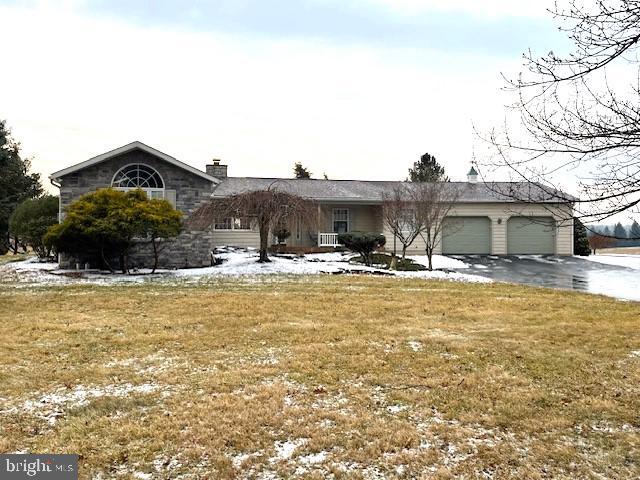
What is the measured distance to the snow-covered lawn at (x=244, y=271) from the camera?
14.7 m

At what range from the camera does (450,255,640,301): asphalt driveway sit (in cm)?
1357

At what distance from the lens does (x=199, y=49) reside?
12594 millimetres

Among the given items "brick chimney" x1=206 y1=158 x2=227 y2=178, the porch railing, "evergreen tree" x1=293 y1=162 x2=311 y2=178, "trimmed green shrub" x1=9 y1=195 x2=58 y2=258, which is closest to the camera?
"trimmed green shrub" x1=9 y1=195 x2=58 y2=258

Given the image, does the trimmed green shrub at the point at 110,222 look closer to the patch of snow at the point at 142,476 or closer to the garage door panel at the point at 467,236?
the patch of snow at the point at 142,476

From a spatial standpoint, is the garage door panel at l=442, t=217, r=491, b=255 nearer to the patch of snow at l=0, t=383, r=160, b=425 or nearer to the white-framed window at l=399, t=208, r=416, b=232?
the white-framed window at l=399, t=208, r=416, b=232

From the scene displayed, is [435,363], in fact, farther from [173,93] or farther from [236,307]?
[173,93]

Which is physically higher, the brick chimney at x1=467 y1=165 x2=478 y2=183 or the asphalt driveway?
the brick chimney at x1=467 y1=165 x2=478 y2=183

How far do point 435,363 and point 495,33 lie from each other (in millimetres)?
4275

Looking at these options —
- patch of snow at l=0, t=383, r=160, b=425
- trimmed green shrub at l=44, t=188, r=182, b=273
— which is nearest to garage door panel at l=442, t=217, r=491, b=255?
trimmed green shrub at l=44, t=188, r=182, b=273

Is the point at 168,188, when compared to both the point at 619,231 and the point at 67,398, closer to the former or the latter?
the point at 67,398

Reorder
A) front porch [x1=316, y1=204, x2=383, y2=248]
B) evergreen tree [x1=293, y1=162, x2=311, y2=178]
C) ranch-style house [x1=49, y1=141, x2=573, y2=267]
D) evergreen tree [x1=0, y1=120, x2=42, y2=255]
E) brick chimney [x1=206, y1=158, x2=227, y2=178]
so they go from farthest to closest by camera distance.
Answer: evergreen tree [x1=293, y1=162, x2=311, y2=178] < evergreen tree [x1=0, y1=120, x2=42, y2=255] < brick chimney [x1=206, y1=158, x2=227, y2=178] < front porch [x1=316, y1=204, x2=383, y2=248] < ranch-style house [x1=49, y1=141, x2=573, y2=267]

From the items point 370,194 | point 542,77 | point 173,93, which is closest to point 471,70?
point 542,77

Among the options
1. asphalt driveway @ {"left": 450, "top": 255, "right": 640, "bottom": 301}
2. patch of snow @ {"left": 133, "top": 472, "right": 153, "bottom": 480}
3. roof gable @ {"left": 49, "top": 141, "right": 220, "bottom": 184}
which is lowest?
patch of snow @ {"left": 133, "top": 472, "right": 153, "bottom": 480}

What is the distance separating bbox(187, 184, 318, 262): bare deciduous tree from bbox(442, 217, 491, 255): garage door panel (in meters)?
9.51
